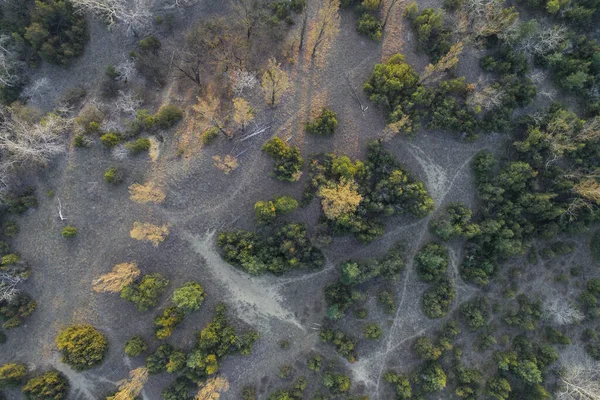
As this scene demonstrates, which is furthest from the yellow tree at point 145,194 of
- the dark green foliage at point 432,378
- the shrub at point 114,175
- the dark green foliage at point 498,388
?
the dark green foliage at point 498,388

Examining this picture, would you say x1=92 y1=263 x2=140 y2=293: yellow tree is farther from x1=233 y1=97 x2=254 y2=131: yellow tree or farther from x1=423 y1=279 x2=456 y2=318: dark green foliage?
x1=423 y1=279 x2=456 y2=318: dark green foliage

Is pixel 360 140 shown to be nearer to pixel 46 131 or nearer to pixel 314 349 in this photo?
pixel 314 349

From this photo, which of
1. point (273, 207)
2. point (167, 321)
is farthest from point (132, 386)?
point (273, 207)

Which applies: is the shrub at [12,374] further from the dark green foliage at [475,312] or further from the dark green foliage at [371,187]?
the dark green foliage at [475,312]

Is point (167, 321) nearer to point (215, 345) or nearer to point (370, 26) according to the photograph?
point (215, 345)

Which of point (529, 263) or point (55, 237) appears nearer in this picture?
point (55, 237)

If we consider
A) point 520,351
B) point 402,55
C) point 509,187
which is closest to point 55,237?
point 402,55

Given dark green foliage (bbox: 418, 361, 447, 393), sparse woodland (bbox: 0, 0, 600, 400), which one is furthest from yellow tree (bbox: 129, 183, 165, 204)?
dark green foliage (bbox: 418, 361, 447, 393)
